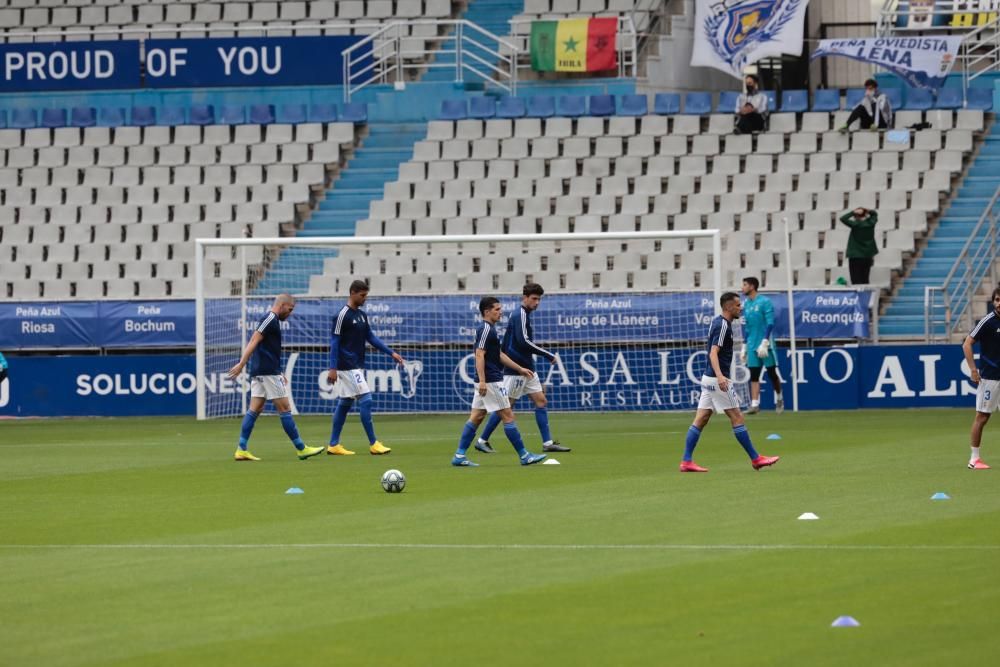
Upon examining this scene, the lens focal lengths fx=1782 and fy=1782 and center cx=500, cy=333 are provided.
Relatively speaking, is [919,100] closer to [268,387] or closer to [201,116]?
[201,116]

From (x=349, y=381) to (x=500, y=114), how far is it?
16213 mm

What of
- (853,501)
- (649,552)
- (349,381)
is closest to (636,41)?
(349,381)

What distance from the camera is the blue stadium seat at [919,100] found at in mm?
35125

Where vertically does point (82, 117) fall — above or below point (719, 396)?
above

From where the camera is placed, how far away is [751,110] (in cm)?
3469

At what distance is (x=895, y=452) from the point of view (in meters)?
19.9

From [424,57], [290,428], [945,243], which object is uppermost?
[424,57]

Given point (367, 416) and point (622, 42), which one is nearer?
point (367, 416)

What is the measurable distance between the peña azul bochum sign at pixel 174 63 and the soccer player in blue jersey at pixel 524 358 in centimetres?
1877

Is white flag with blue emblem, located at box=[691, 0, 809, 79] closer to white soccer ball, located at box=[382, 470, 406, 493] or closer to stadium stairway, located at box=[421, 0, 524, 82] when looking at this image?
stadium stairway, located at box=[421, 0, 524, 82]

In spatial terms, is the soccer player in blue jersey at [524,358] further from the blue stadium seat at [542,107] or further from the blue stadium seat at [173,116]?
the blue stadium seat at [173,116]

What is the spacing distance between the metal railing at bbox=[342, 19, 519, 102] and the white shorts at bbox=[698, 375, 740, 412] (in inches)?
808

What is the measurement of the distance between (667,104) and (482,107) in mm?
3871

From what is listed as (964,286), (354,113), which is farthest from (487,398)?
(354,113)
